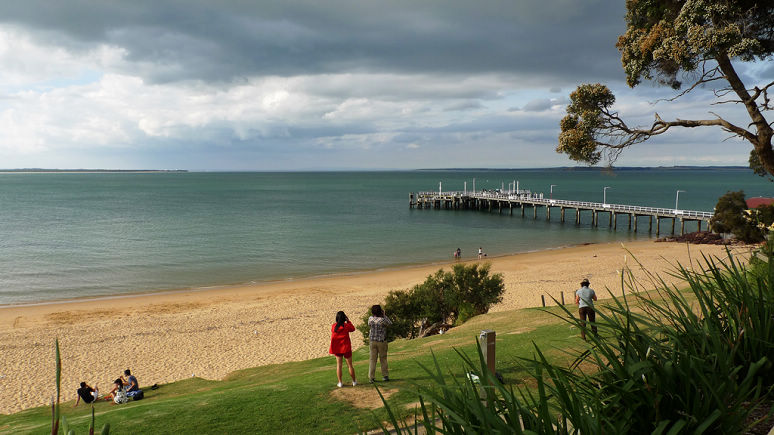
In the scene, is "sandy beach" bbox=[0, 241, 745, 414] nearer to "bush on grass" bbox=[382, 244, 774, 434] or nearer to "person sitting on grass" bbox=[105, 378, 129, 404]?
"person sitting on grass" bbox=[105, 378, 129, 404]

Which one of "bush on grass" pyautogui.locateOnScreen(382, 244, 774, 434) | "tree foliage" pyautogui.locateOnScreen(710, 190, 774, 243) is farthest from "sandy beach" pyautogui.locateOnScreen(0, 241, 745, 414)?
"bush on grass" pyautogui.locateOnScreen(382, 244, 774, 434)

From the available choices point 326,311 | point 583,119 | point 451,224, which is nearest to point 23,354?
point 326,311

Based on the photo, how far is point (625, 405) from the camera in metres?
2.85

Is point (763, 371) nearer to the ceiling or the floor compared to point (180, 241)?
nearer to the ceiling

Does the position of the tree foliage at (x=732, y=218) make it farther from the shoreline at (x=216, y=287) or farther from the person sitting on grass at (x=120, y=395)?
the person sitting on grass at (x=120, y=395)

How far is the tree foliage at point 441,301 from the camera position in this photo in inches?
687

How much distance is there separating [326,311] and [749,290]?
75.5ft

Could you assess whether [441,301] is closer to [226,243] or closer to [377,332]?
[377,332]

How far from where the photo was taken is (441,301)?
18.4 m

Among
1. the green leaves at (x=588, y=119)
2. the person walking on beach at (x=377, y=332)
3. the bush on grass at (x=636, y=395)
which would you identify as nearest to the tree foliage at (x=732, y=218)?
the green leaves at (x=588, y=119)

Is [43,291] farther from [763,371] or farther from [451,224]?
[451,224]

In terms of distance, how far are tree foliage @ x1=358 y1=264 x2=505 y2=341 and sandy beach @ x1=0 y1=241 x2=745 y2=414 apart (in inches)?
103

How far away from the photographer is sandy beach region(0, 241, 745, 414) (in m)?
17.7

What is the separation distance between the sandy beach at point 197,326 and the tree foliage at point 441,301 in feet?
8.60
